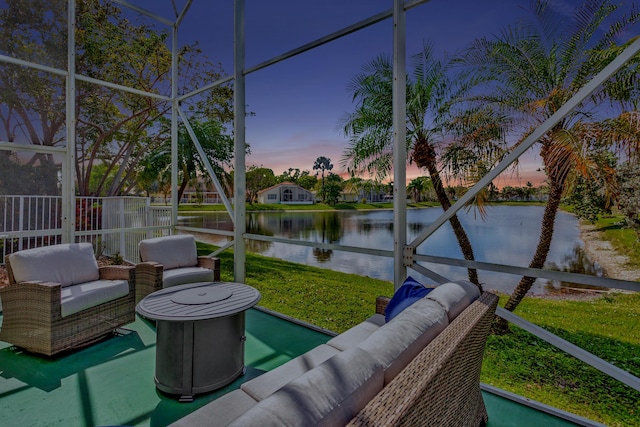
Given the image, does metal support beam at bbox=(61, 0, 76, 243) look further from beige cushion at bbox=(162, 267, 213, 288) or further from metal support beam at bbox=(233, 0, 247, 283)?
metal support beam at bbox=(233, 0, 247, 283)

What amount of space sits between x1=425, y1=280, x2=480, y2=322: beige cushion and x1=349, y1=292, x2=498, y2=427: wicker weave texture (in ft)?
0.17

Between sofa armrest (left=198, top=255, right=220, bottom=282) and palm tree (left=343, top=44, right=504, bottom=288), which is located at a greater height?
palm tree (left=343, top=44, right=504, bottom=288)

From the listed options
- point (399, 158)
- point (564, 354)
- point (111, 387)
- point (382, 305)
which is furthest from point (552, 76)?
point (111, 387)

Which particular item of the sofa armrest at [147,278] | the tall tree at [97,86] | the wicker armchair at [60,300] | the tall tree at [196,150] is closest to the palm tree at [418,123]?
the sofa armrest at [147,278]

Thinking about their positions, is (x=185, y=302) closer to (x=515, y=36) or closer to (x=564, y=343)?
(x=564, y=343)

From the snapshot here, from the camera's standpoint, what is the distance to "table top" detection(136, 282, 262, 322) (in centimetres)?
219

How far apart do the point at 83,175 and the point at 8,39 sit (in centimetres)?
198

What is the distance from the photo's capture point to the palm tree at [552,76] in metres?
3.04

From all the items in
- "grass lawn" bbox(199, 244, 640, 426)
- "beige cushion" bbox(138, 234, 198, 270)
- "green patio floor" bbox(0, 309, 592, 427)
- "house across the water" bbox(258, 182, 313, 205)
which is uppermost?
"house across the water" bbox(258, 182, 313, 205)

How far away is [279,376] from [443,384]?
854 mm

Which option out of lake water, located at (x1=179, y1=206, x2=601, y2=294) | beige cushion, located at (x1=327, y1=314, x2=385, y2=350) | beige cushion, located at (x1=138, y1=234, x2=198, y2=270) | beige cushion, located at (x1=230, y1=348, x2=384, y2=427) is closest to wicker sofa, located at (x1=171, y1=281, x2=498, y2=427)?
beige cushion, located at (x1=230, y1=348, x2=384, y2=427)

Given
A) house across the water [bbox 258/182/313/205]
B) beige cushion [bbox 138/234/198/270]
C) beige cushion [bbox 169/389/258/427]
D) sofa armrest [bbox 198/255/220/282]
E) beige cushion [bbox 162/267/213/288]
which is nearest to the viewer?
beige cushion [bbox 169/389/258/427]

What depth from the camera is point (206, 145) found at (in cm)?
948

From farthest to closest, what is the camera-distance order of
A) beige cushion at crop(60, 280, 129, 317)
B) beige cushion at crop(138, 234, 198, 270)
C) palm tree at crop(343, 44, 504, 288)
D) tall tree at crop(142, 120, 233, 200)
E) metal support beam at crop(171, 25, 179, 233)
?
tall tree at crop(142, 120, 233, 200) → metal support beam at crop(171, 25, 179, 233) → palm tree at crop(343, 44, 504, 288) → beige cushion at crop(138, 234, 198, 270) → beige cushion at crop(60, 280, 129, 317)
